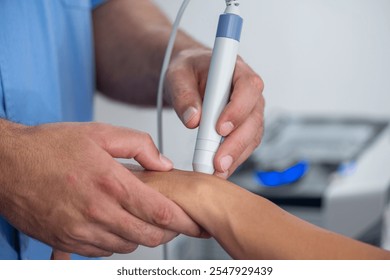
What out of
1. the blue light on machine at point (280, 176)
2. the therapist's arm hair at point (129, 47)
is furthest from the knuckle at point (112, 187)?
the blue light on machine at point (280, 176)

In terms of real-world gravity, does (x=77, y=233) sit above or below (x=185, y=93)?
below

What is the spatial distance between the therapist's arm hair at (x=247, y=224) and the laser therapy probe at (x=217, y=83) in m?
0.02

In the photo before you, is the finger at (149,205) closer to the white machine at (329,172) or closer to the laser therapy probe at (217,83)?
the laser therapy probe at (217,83)

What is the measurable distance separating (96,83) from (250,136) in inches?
18.9

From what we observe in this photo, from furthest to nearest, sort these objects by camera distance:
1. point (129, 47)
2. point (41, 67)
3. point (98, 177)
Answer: point (129, 47) → point (41, 67) → point (98, 177)

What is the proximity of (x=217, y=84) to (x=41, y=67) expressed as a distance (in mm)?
289

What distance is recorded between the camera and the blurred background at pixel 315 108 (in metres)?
1.08

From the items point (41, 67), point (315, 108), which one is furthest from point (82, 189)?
point (315, 108)

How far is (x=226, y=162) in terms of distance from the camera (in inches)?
24.0

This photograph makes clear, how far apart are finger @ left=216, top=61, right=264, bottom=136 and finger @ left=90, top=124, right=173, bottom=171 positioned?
0.24 feet

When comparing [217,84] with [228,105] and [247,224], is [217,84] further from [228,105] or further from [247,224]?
[247,224]

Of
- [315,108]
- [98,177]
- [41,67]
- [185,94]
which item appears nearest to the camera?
[98,177]

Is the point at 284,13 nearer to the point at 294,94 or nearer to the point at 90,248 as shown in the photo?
the point at 294,94
